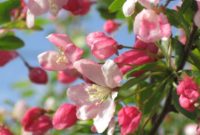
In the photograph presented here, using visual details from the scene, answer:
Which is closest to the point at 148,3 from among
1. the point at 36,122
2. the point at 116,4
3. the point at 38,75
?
the point at 116,4

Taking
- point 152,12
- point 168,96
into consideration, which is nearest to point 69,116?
point 168,96

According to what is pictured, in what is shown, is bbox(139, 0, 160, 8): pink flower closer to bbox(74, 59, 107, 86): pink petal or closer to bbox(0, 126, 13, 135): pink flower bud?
bbox(74, 59, 107, 86): pink petal

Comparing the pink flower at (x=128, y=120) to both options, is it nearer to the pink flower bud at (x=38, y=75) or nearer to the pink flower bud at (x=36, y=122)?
the pink flower bud at (x=36, y=122)

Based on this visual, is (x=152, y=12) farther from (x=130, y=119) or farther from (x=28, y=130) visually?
(x=28, y=130)

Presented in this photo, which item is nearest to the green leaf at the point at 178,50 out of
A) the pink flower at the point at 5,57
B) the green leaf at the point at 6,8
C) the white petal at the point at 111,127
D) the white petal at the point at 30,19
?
the white petal at the point at 111,127

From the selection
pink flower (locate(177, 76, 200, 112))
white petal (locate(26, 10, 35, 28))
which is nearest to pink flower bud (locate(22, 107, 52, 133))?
white petal (locate(26, 10, 35, 28))
